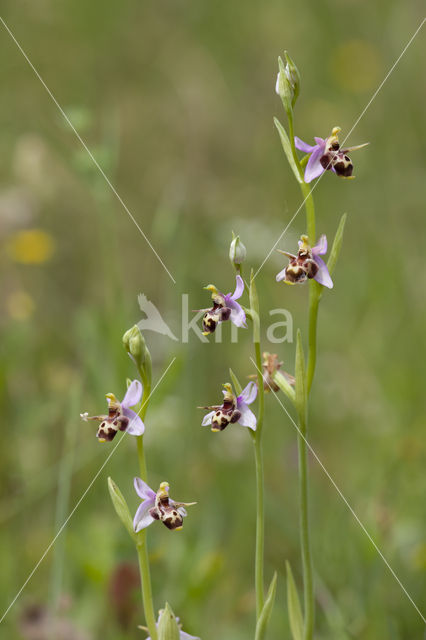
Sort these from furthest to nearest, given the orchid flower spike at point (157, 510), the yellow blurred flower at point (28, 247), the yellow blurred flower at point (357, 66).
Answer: the yellow blurred flower at point (357, 66) < the yellow blurred flower at point (28, 247) < the orchid flower spike at point (157, 510)

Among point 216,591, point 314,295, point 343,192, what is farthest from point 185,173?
point 314,295

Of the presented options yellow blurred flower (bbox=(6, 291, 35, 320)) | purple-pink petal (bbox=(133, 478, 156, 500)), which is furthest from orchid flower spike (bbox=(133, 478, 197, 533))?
yellow blurred flower (bbox=(6, 291, 35, 320))

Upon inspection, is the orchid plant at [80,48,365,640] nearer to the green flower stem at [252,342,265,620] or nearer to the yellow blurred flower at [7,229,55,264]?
the green flower stem at [252,342,265,620]

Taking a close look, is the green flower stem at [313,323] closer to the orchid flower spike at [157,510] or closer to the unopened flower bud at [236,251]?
the unopened flower bud at [236,251]

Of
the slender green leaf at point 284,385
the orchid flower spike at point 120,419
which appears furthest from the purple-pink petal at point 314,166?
the orchid flower spike at point 120,419

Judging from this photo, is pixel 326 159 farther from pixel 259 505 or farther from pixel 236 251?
pixel 259 505

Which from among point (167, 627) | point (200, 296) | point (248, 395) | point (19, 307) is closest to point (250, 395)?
point (248, 395)
